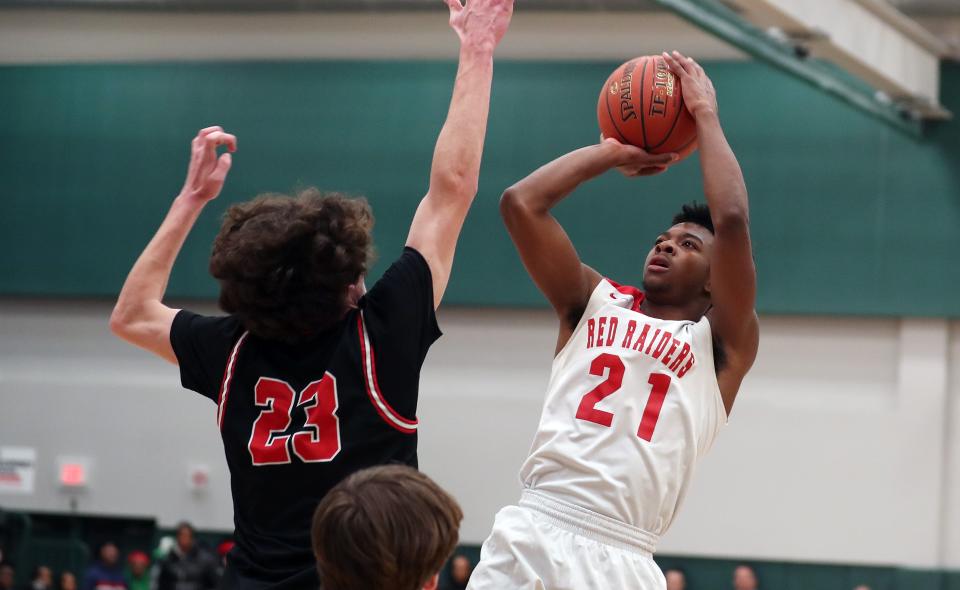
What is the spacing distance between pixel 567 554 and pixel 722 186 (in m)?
1.20

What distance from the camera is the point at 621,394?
3.77 meters

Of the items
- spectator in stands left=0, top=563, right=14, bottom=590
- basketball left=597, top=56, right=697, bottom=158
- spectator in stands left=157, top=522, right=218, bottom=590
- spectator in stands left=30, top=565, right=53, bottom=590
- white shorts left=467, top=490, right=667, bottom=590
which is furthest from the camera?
spectator in stands left=30, top=565, right=53, bottom=590

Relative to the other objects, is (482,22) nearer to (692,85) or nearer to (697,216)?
(692,85)

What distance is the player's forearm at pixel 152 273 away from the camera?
3.12 meters

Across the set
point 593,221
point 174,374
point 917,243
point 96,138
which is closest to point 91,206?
point 96,138

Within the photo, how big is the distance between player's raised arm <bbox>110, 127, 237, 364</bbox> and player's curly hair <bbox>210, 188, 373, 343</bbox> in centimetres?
34

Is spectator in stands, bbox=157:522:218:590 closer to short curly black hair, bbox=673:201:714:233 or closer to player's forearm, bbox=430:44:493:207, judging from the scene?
short curly black hair, bbox=673:201:714:233

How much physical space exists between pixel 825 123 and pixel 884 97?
0.97 m

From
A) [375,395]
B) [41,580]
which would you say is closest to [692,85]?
[375,395]

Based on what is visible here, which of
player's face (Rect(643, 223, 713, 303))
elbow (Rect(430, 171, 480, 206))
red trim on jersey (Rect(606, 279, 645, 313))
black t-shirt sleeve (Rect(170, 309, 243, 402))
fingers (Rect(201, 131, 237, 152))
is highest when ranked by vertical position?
fingers (Rect(201, 131, 237, 152))

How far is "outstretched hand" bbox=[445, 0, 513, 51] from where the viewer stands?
3078 millimetres

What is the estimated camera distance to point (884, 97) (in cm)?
1256

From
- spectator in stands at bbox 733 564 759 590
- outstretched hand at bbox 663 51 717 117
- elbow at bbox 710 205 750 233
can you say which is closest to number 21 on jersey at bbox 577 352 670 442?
elbow at bbox 710 205 750 233

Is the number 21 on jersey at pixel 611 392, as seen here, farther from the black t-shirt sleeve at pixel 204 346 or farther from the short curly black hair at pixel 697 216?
the black t-shirt sleeve at pixel 204 346
